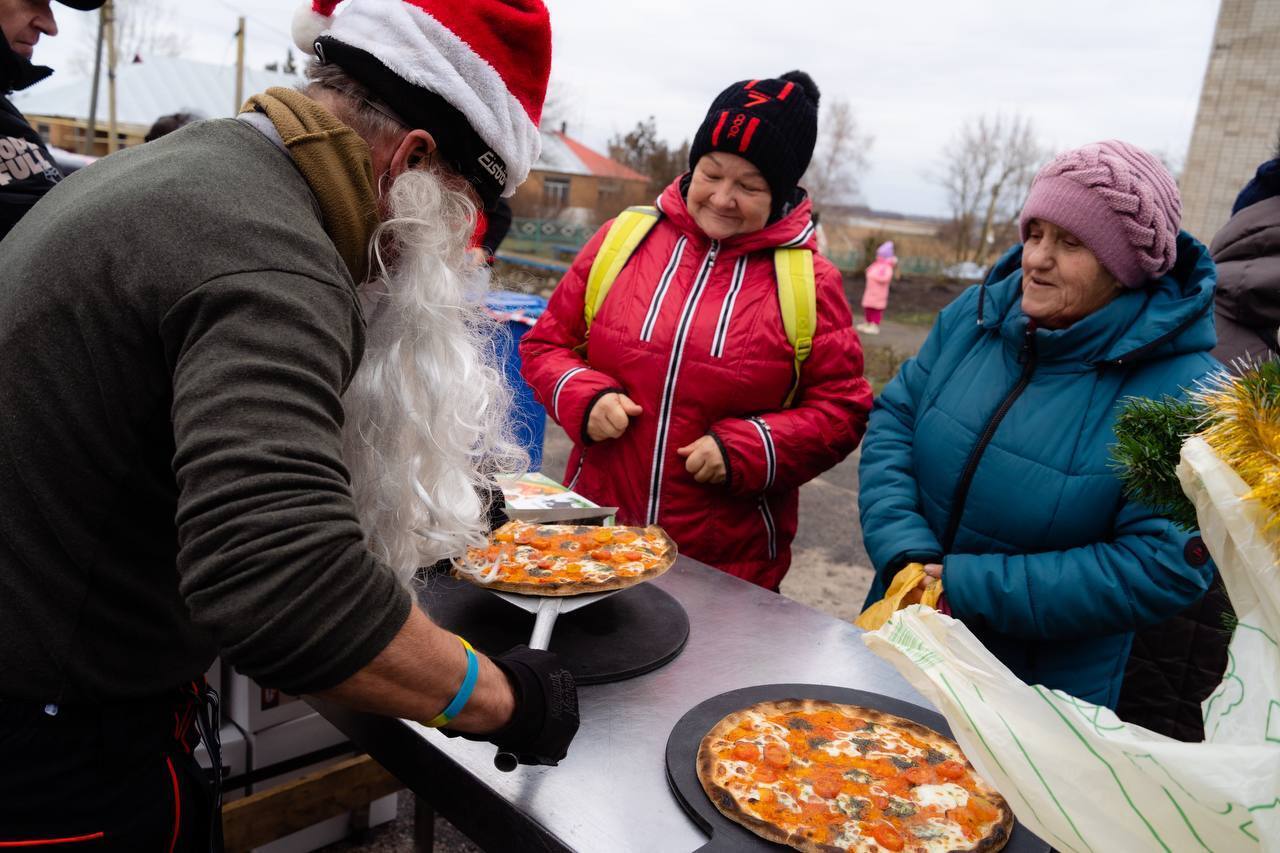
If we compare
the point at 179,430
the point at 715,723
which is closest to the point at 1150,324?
the point at 715,723

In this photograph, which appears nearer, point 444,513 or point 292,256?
point 292,256

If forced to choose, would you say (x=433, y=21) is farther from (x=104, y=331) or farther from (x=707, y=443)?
(x=707, y=443)

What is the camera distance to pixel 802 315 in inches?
103

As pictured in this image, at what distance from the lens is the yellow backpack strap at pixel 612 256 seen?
109 inches

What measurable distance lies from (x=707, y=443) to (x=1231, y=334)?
157 centimetres

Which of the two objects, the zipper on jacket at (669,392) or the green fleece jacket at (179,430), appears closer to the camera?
the green fleece jacket at (179,430)

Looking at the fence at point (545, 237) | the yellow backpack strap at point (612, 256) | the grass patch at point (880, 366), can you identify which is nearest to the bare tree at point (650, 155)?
the fence at point (545, 237)

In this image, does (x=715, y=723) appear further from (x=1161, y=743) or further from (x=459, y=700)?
(x=1161, y=743)

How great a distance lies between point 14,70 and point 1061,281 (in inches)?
117

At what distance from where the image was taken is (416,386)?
147cm

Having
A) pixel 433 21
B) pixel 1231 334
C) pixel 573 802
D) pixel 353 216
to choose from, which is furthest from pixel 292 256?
pixel 1231 334

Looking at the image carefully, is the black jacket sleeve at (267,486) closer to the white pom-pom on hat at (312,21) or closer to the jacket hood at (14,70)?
the white pom-pom on hat at (312,21)

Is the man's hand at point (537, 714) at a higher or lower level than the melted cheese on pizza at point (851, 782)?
higher

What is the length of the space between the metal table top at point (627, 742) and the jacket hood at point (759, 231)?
109 cm
